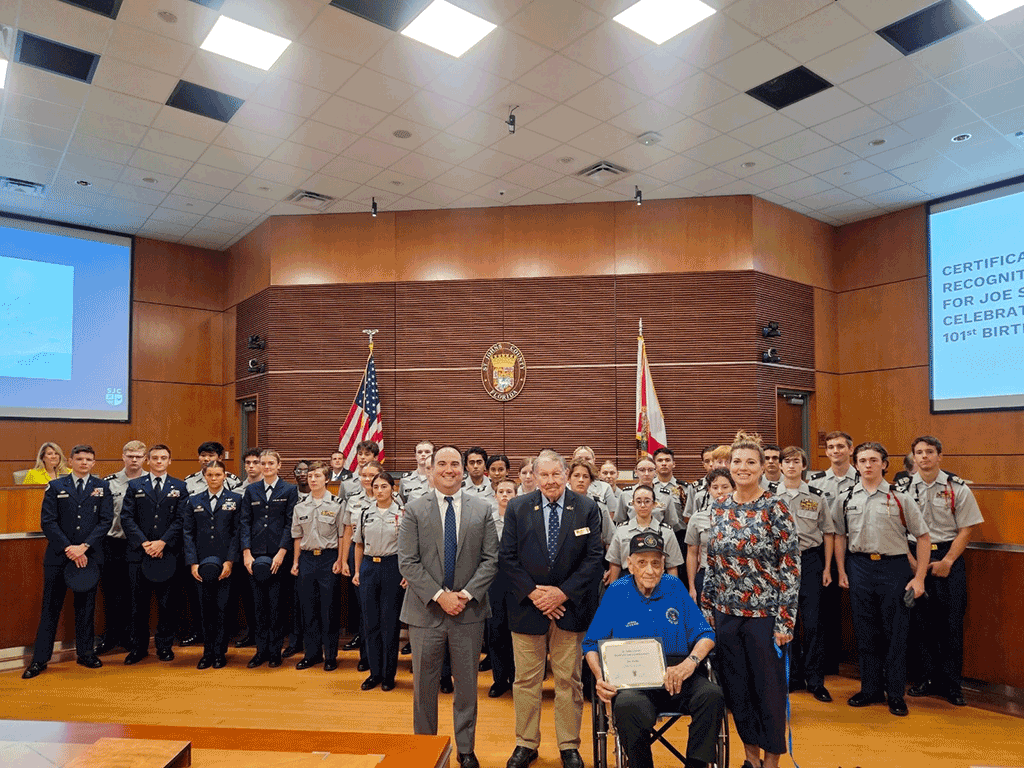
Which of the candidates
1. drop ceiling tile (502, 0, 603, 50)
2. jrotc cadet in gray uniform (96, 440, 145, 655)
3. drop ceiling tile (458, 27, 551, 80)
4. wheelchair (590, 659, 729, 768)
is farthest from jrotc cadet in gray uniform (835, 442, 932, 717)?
jrotc cadet in gray uniform (96, 440, 145, 655)

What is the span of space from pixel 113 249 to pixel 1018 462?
11599 mm

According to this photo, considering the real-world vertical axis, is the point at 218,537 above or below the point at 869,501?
below

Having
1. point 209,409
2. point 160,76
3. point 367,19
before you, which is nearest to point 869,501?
point 367,19

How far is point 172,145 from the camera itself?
294 inches

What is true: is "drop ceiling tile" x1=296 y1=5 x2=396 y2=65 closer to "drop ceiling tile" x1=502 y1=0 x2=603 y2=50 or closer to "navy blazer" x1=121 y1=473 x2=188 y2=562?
"drop ceiling tile" x1=502 y1=0 x2=603 y2=50

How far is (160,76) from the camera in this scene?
612 cm

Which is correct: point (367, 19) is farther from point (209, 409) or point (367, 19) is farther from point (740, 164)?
point (209, 409)

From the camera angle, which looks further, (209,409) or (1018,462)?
(209,409)

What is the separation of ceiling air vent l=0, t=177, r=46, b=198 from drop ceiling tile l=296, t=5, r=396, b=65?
4814 mm

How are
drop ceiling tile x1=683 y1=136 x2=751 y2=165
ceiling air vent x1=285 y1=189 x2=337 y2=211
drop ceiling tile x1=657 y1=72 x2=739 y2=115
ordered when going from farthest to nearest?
ceiling air vent x1=285 y1=189 x2=337 y2=211, drop ceiling tile x1=683 y1=136 x2=751 y2=165, drop ceiling tile x1=657 y1=72 x2=739 y2=115

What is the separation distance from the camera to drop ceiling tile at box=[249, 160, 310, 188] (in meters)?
7.97

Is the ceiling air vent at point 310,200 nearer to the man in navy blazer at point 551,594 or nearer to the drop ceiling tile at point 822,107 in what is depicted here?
the drop ceiling tile at point 822,107

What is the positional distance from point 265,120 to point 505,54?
2.50m

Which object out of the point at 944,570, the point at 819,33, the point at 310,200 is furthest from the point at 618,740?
the point at 310,200
